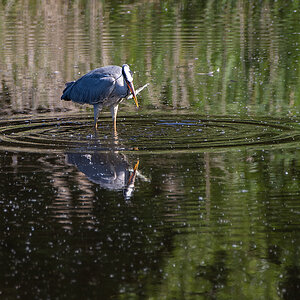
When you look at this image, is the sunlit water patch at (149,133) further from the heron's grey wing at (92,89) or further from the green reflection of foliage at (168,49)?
the green reflection of foliage at (168,49)

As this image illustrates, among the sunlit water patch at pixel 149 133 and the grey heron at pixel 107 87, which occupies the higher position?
the grey heron at pixel 107 87

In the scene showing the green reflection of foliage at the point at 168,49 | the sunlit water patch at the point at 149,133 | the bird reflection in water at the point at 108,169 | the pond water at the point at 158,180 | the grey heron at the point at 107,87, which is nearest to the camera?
the pond water at the point at 158,180

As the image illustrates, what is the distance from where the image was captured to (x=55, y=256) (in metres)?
5.75

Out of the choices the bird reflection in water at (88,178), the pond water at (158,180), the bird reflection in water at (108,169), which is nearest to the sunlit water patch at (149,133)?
the pond water at (158,180)

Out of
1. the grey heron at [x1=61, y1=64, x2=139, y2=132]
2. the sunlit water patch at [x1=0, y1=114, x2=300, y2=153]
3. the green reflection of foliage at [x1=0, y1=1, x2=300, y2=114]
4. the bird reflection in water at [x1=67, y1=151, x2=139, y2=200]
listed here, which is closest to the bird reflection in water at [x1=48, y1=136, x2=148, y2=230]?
the bird reflection in water at [x1=67, y1=151, x2=139, y2=200]

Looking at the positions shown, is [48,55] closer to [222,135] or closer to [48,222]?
[222,135]

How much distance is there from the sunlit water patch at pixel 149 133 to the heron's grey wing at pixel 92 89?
1.14ft

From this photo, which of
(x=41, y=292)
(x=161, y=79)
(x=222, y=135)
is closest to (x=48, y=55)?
(x=161, y=79)

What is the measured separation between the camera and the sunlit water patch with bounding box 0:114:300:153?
944 cm

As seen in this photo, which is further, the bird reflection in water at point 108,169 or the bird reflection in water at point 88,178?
the bird reflection in water at point 108,169

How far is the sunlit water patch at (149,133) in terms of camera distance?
9.44m

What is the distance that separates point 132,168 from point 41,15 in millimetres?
18044

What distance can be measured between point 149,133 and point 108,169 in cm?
192

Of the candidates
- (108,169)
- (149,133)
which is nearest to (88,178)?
(108,169)
